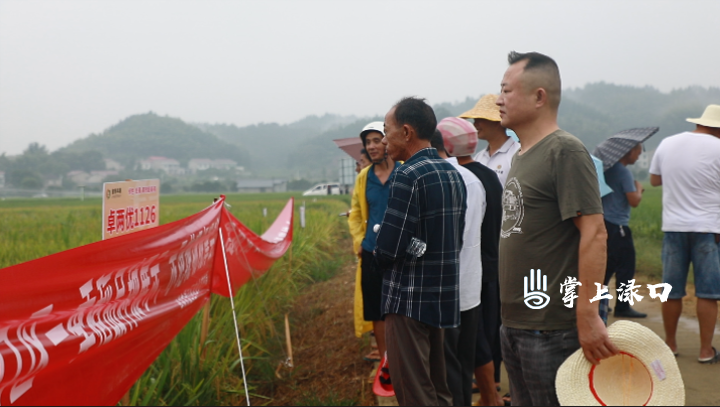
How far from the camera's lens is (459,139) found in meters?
3.42

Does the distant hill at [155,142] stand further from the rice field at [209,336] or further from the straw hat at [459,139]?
the straw hat at [459,139]

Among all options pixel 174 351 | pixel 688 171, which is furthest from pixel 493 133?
pixel 174 351

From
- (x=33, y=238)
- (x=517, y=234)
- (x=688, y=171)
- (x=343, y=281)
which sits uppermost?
(x=688, y=171)

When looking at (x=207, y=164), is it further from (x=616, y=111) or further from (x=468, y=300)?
(x=468, y=300)

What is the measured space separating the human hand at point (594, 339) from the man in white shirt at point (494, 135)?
1849 millimetres

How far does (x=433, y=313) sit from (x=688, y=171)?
241 cm

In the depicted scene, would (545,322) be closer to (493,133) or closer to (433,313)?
(433,313)

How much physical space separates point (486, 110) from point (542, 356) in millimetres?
1998

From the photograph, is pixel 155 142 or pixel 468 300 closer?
pixel 468 300

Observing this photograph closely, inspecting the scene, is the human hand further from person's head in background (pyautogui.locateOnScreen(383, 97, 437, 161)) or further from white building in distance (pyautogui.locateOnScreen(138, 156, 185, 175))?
white building in distance (pyautogui.locateOnScreen(138, 156, 185, 175))

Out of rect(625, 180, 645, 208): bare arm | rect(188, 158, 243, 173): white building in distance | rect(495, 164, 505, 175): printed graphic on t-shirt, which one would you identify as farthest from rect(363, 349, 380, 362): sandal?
rect(188, 158, 243, 173): white building in distance


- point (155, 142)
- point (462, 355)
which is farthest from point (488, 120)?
point (155, 142)

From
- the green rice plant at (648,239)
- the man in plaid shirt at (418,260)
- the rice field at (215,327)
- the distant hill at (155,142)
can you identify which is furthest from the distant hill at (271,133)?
the man in plaid shirt at (418,260)

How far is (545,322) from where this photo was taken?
190 cm
